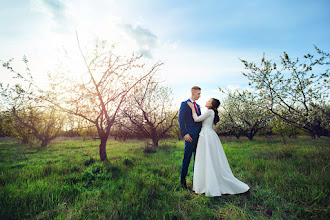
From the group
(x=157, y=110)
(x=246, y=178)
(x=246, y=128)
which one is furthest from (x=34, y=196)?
(x=246, y=128)

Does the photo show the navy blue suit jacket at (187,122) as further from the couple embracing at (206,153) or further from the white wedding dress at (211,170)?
the white wedding dress at (211,170)

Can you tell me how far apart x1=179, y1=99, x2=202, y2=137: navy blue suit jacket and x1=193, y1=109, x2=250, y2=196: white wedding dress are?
240 millimetres

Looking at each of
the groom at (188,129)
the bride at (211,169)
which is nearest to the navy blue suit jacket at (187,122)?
the groom at (188,129)

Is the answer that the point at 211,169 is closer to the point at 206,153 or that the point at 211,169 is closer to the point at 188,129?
the point at 206,153

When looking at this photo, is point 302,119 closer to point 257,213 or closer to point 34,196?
point 257,213

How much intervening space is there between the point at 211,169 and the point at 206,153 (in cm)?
37

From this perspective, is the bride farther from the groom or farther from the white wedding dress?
the groom

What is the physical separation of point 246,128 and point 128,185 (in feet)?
53.0

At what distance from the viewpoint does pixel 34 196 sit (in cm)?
311

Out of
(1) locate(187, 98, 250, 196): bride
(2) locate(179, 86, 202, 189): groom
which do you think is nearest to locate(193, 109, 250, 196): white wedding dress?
(1) locate(187, 98, 250, 196): bride

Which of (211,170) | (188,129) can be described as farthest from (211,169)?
(188,129)

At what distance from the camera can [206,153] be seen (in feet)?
11.8

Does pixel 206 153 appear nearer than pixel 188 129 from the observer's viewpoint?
Yes

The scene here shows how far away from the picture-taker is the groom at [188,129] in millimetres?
3985
